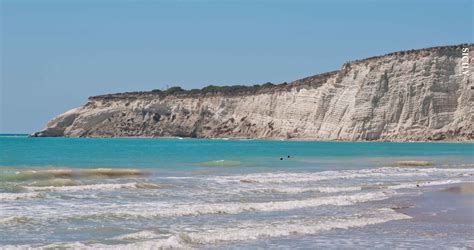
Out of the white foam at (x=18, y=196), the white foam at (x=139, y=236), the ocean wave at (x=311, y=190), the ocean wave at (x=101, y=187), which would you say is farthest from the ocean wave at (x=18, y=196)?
Answer: the ocean wave at (x=311, y=190)

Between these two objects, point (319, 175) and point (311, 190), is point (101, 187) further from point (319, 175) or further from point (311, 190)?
point (319, 175)

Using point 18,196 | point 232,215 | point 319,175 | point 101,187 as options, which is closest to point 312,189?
point 101,187

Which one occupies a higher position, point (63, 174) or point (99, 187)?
point (63, 174)

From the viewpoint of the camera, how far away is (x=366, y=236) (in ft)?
41.4

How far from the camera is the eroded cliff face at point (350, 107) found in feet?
255

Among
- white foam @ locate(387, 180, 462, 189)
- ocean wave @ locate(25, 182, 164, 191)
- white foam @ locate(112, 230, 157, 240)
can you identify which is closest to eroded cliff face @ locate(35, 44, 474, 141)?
white foam @ locate(387, 180, 462, 189)

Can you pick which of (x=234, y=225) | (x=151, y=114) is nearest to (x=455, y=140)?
(x=151, y=114)

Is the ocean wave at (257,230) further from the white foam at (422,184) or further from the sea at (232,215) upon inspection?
the white foam at (422,184)

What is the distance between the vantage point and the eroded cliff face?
7775cm

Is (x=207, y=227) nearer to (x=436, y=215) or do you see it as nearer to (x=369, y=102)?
(x=436, y=215)

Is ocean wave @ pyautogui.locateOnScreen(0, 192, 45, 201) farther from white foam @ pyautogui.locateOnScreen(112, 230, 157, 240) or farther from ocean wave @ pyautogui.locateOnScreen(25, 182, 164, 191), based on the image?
white foam @ pyautogui.locateOnScreen(112, 230, 157, 240)

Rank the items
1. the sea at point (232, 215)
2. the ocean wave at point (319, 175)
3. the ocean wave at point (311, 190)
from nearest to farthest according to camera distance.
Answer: the sea at point (232, 215) < the ocean wave at point (311, 190) < the ocean wave at point (319, 175)

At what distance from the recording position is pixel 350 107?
83.1m

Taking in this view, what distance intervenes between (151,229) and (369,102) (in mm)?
70203
